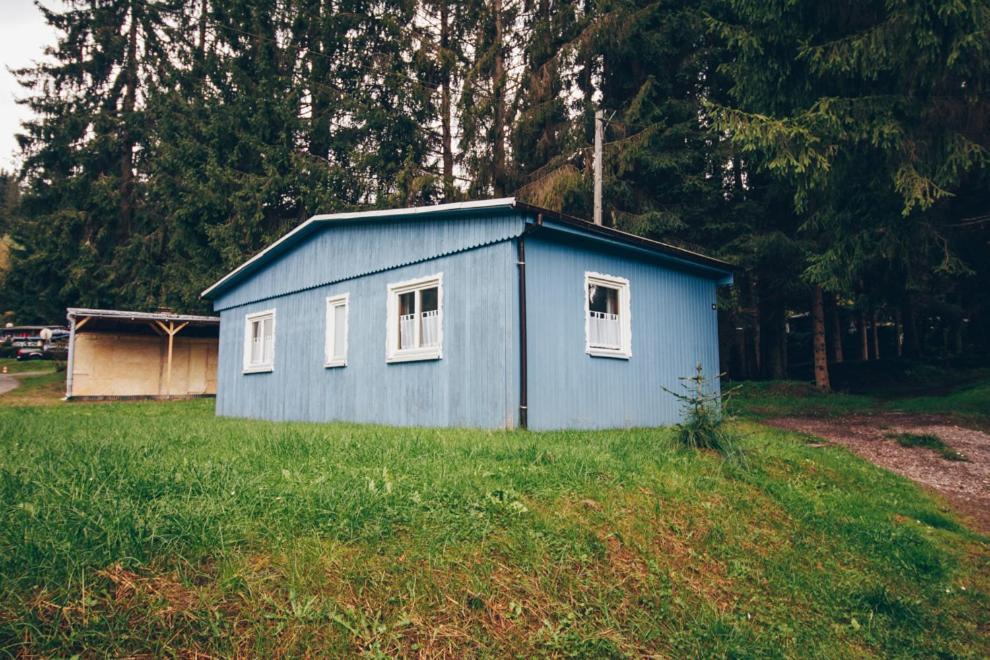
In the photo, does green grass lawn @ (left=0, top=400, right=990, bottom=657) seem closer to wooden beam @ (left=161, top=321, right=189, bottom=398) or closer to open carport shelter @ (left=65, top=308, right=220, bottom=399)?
wooden beam @ (left=161, top=321, right=189, bottom=398)

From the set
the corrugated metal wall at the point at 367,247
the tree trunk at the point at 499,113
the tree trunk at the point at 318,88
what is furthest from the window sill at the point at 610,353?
the tree trunk at the point at 318,88

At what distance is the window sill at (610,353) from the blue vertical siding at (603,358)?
3.1 inches

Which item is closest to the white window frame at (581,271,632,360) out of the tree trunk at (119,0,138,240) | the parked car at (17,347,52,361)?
the tree trunk at (119,0,138,240)

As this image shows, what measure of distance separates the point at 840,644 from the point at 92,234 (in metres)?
32.8

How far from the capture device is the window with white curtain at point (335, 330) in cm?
1270

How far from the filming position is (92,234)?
28.8 metres

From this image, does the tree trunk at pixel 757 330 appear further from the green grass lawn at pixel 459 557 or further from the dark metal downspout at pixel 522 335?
the green grass lawn at pixel 459 557

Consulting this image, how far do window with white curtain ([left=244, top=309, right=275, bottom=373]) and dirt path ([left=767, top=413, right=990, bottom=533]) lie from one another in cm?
1097

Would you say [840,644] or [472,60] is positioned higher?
[472,60]

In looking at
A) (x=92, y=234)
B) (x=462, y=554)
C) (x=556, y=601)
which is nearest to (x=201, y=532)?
(x=462, y=554)

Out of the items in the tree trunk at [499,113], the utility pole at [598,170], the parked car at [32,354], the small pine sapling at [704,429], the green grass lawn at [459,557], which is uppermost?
the tree trunk at [499,113]

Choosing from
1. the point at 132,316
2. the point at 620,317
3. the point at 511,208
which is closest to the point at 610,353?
the point at 620,317

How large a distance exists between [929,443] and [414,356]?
310 inches

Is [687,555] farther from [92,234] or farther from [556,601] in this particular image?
[92,234]
